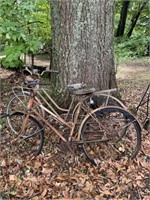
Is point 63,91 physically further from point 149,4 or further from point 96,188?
point 149,4

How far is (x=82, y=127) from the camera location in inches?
115

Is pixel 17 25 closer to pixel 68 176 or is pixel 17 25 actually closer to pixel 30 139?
pixel 30 139

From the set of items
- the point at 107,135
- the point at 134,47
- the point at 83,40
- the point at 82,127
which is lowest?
the point at 134,47

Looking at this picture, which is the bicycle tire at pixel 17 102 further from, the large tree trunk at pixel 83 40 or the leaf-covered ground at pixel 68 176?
the large tree trunk at pixel 83 40

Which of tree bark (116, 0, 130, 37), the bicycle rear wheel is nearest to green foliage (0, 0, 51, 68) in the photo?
the bicycle rear wheel

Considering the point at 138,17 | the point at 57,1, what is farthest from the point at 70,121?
the point at 138,17

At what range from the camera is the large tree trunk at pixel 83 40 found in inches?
121

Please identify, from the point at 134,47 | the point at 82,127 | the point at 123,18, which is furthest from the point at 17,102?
the point at 123,18

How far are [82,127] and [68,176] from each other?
1.89ft

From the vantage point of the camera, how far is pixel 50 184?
2.79m

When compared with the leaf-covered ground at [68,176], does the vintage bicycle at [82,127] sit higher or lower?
higher

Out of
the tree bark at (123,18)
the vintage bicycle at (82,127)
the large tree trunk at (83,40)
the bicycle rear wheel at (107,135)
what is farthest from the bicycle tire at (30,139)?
the tree bark at (123,18)

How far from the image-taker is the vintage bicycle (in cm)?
294

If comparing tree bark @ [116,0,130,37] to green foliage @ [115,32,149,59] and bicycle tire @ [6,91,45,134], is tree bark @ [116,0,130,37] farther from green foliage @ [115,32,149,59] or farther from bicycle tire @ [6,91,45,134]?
bicycle tire @ [6,91,45,134]
